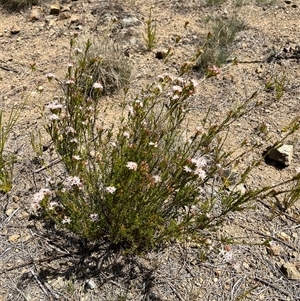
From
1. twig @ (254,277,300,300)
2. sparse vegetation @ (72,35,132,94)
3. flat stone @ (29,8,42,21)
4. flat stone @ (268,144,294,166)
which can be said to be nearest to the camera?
twig @ (254,277,300,300)

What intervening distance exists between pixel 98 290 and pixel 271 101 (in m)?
2.69

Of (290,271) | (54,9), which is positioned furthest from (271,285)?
Answer: (54,9)

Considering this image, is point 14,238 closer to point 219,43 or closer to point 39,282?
point 39,282

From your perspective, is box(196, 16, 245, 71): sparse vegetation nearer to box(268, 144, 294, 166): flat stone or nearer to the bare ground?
the bare ground

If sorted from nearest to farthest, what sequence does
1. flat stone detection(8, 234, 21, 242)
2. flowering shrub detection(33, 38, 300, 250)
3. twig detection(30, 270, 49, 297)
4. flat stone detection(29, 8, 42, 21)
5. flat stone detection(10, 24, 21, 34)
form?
flowering shrub detection(33, 38, 300, 250)
twig detection(30, 270, 49, 297)
flat stone detection(8, 234, 21, 242)
flat stone detection(10, 24, 21, 34)
flat stone detection(29, 8, 42, 21)

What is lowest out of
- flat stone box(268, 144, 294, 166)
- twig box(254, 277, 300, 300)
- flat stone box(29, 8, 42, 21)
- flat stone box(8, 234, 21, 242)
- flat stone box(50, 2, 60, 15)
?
flat stone box(8, 234, 21, 242)

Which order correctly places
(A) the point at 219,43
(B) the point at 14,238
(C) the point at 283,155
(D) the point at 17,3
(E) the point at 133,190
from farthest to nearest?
(D) the point at 17,3 → (A) the point at 219,43 → (C) the point at 283,155 → (B) the point at 14,238 → (E) the point at 133,190

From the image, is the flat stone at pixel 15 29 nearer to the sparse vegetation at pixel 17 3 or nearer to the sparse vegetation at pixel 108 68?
the sparse vegetation at pixel 17 3

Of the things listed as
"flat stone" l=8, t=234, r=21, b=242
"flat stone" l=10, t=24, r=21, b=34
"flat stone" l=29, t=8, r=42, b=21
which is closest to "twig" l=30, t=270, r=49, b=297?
"flat stone" l=8, t=234, r=21, b=242

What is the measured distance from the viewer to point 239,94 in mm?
4121

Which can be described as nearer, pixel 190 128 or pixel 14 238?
pixel 14 238

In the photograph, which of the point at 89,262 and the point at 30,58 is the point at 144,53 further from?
the point at 89,262

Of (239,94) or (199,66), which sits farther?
(199,66)

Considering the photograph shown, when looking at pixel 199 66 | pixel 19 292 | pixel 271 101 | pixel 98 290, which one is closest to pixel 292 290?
pixel 98 290
